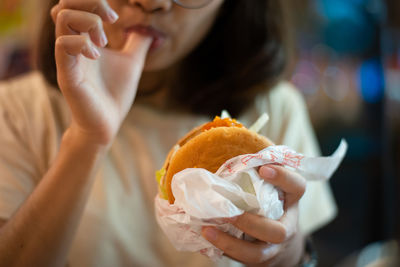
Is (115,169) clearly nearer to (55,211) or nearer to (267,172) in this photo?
(55,211)

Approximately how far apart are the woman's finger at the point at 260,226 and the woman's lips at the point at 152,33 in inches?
17.9

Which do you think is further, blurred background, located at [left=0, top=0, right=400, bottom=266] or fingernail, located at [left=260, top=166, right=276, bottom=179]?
blurred background, located at [left=0, top=0, right=400, bottom=266]

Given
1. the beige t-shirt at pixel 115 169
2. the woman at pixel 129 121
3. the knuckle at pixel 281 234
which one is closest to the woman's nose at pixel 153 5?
the woman at pixel 129 121

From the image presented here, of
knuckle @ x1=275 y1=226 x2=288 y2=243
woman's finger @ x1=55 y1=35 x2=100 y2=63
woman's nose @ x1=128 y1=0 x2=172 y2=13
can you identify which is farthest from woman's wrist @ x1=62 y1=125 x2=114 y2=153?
knuckle @ x1=275 y1=226 x2=288 y2=243

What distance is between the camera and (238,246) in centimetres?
64

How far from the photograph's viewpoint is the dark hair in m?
Answer: 1.12

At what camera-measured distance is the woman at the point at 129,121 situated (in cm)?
69

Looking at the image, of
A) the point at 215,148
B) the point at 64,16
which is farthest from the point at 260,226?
the point at 64,16

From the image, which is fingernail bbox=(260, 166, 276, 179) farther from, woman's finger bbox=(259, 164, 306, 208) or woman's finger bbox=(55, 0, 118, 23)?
woman's finger bbox=(55, 0, 118, 23)

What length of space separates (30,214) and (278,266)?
526 mm

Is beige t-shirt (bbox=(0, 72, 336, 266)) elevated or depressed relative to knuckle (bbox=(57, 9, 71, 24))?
depressed

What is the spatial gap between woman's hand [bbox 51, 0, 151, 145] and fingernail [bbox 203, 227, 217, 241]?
0.94ft

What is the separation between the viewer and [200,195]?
0.57m

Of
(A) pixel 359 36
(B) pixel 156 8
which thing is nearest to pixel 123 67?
(B) pixel 156 8
